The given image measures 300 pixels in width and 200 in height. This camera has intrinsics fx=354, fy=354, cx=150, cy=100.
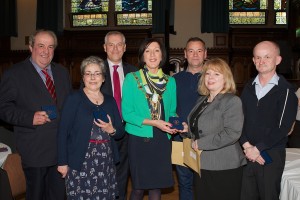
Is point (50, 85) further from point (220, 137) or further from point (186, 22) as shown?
point (186, 22)

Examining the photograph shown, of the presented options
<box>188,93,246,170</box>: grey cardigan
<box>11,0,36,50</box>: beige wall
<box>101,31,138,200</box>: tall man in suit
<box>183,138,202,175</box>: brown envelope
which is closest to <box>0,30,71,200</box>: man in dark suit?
<box>101,31,138,200</box>: tall man in suit

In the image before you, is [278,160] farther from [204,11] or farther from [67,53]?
[67,53]

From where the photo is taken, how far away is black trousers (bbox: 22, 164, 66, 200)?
258 cm

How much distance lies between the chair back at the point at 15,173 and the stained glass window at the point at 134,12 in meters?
7.58

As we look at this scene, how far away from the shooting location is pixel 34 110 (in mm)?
2572

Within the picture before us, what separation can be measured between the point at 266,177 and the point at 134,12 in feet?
27.1

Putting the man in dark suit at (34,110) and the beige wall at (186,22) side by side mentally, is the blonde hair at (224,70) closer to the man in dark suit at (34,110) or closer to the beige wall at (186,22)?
the man in dark suit at (34,110)

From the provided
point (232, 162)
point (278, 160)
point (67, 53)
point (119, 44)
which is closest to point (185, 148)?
point (232, 162)

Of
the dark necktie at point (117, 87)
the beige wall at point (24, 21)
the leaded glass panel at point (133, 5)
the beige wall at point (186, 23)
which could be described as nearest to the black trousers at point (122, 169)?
the dark necktie at point (117, 87)

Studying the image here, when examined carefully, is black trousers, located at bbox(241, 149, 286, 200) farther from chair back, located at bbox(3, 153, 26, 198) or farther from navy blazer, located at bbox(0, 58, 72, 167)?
chair back, located at bbox(3, 153, 26, 198)

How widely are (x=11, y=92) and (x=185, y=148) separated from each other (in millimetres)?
1306

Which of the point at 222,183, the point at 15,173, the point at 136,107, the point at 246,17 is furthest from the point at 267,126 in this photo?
the point at 246,17

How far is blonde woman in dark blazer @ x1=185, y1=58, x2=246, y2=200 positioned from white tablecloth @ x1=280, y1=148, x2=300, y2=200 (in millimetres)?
273

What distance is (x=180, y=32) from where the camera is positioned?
950 centimetres
